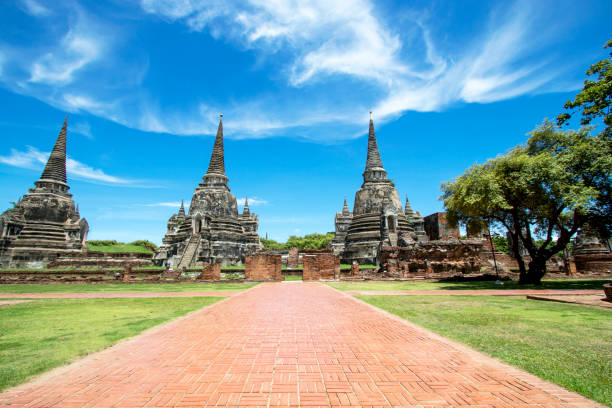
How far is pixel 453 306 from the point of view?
833cm

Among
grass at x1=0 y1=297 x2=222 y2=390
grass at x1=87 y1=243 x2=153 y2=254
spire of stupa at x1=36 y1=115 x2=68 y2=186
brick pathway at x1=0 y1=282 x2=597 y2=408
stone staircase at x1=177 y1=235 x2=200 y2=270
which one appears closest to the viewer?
brick pathway at x1=0 y1=282 x2=597 y2=408

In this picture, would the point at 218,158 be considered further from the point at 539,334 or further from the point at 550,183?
the point at 539,334

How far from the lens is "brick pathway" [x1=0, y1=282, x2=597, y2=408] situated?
113 inches

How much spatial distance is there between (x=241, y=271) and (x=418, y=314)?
19300 millimetres

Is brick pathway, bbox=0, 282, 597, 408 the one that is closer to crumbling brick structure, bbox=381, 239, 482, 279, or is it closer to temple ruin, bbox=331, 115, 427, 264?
crumbling brick structure, bbox=381, 239, 482, 279

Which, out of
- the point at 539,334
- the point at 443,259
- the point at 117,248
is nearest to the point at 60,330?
the point at 539,334

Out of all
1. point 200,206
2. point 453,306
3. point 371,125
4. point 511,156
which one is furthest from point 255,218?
point 453,306

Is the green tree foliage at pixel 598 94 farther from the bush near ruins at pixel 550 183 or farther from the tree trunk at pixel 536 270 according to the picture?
the tree trunk at pixel 536 270

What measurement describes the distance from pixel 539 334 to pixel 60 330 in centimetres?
827

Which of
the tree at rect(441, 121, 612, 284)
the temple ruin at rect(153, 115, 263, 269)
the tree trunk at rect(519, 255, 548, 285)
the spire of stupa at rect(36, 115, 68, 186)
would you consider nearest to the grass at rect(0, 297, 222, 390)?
the tree at rect(441, 121, 612, 284)

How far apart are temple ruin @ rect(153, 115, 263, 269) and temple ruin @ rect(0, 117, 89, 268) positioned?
30.1ft

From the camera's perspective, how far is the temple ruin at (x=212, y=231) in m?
31.0

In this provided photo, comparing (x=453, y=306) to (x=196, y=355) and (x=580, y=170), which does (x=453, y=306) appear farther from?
(x=580, y=170)

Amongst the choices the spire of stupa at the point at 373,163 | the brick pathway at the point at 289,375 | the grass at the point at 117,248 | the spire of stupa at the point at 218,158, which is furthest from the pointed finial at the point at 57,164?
the brick pathway at the point at 289,375
